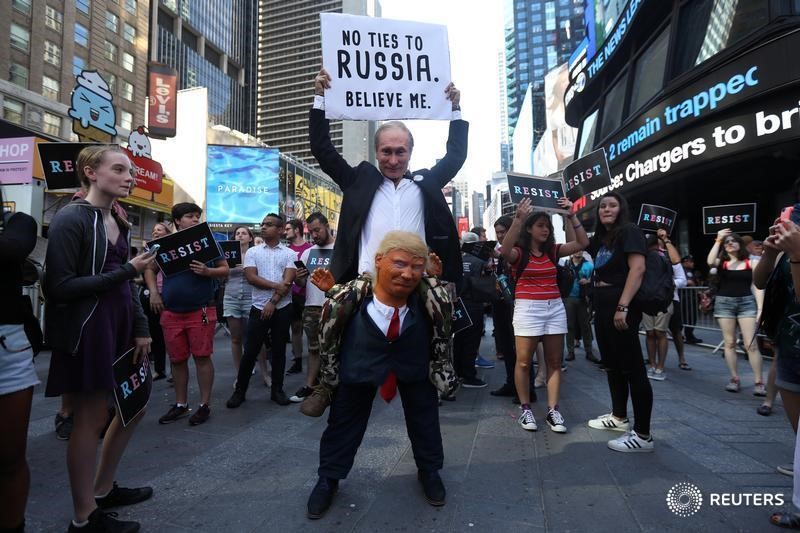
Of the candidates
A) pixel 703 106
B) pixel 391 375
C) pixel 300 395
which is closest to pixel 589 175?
pixel 391 375

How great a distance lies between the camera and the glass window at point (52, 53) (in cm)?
3142

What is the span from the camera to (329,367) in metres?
2.35

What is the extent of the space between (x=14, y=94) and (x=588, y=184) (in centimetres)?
3590

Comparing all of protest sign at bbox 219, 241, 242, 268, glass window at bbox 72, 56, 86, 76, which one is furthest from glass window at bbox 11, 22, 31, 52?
protest sign at bbox 219, 241, 242, 268

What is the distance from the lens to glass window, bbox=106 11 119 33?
3797cm

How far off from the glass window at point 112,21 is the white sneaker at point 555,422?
159 feet

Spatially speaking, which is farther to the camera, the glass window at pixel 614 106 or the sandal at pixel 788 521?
the glass window at pixel 614 106

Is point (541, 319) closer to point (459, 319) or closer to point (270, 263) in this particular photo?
point (459, 319)

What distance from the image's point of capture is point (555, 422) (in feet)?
11.9

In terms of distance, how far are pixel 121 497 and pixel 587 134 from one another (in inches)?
824

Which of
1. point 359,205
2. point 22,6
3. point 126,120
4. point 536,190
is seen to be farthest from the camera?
point 126,120

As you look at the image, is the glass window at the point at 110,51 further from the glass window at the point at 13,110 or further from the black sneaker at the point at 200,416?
the black sneaker at the point at 200,416

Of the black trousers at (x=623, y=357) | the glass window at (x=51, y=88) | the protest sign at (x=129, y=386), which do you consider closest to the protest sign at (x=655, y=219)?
the black trousers at (x=623, y=357)

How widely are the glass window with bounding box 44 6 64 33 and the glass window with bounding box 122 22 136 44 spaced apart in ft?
23.4
